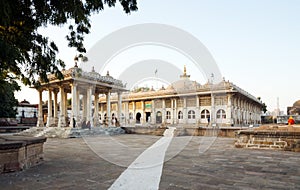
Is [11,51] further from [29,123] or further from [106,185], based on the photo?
[29,123]

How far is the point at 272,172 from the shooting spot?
220 inches

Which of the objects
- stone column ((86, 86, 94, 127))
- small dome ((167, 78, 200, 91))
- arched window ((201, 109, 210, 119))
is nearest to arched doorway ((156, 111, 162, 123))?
small dome ((167, 78, 200, 91))

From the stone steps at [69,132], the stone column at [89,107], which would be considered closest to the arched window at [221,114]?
the stone steps at [69,132]

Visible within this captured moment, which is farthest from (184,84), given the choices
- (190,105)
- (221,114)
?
(221,114)

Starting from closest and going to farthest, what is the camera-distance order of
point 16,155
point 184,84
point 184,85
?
point 16,155
point 184,85
point 184,84

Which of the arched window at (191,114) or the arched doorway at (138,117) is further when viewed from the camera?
the arched doorway at (138,117)

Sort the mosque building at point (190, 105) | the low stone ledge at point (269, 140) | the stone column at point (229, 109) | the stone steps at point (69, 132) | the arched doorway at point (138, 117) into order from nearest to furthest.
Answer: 1. the low stone ledge at point (269, 140)
2. the stone steps at point (69, 132)
3. the stone column at point (229, 109)
4. the mosque building at point (190, 105)
5. the arched doorway at point (138, 117)

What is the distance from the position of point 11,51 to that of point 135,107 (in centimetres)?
3867

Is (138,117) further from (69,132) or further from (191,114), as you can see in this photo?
(69,132)

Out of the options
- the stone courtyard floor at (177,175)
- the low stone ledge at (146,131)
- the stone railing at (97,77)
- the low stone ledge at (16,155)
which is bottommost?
the low stone ledge at (146,131)

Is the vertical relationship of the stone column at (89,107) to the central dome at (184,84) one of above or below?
below

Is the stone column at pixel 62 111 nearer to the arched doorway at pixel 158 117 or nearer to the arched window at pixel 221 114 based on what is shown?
the arched doorway at pixel 158 117

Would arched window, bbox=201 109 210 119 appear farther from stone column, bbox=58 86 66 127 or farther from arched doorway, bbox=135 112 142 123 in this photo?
stone column, bbox=58 86 66 127

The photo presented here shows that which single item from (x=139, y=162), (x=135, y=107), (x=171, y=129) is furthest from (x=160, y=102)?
(x=139, y=162)
